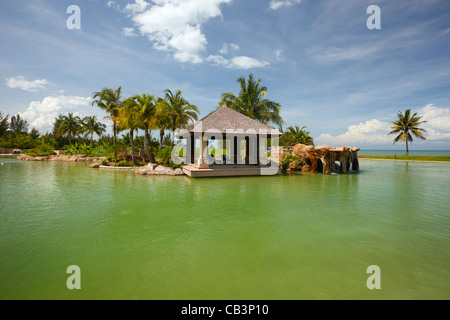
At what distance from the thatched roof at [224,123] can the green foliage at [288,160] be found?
3.01 m

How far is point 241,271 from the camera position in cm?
311

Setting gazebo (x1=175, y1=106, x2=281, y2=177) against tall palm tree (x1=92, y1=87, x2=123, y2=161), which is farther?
tall palm tree (x1=92, y1=87, x2=123, y2=161)

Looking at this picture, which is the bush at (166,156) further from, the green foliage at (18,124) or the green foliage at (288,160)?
the green foliage at (18,124)

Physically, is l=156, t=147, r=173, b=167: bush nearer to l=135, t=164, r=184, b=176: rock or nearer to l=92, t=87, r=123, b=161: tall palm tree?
l=135, t=164, r=184, b=176: rock

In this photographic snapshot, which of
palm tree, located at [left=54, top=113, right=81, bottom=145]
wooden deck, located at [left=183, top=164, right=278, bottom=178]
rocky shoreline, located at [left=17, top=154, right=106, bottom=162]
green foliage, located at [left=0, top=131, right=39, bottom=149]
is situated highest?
palm tree, located at [left=54, top=113, right=81, bottom=145]

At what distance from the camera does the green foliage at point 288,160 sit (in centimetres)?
1814

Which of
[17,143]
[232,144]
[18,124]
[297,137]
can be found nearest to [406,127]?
[297,137]

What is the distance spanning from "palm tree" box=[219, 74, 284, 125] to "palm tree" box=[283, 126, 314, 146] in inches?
326

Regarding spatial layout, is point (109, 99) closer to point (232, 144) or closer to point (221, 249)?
point (232, 144)

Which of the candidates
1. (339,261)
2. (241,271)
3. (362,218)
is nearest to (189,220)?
(241,271)

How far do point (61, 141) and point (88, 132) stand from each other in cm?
952

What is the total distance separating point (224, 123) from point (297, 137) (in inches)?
769

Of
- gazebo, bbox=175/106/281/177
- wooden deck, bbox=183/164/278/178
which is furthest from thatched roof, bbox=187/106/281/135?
wooden deck, bbox=183/164/278/178

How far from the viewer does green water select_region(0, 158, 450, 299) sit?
9.00 ft
